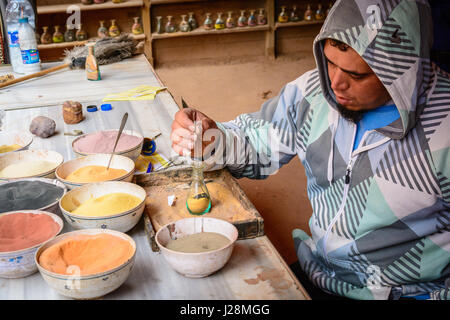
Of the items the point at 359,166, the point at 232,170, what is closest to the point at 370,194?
the point at 359,166

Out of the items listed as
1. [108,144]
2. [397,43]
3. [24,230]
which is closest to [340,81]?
[397,43]

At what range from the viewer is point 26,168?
1506mm

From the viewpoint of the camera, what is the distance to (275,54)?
6.46m

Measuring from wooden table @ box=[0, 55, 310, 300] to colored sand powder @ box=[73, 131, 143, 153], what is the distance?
10 cm

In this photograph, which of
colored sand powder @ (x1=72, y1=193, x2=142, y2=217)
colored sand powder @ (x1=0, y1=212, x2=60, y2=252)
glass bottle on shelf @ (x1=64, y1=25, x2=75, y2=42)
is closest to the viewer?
colored sand powder @ (x1=0, y1=212, x2=60, y2=252)

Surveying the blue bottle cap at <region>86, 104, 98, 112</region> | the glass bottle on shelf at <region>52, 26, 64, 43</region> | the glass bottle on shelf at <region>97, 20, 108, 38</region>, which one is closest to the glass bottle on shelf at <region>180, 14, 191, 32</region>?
the glass bottle on shelf at <region>97, 20, 108, 38</region>

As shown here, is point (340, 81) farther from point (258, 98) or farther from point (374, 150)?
point (258, 98)

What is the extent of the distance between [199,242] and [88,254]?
0.27 metres

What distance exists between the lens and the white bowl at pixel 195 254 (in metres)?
1.07

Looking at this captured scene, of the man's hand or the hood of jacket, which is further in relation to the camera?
the man's hand

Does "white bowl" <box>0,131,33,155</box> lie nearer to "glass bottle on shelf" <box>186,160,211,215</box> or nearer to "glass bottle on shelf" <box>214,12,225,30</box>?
"glass bottle on shelf" <box>186,160,211,215</box>

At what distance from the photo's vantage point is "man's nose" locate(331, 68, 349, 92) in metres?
1.34
